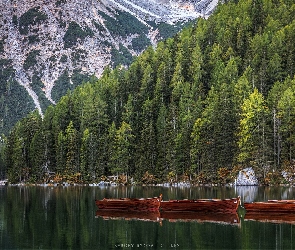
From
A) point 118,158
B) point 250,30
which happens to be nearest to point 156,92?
point 118,158

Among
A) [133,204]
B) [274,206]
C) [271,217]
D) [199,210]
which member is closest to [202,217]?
[199,210]

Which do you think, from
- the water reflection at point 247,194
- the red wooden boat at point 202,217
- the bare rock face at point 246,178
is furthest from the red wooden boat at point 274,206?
the bare rock face at point 246,178

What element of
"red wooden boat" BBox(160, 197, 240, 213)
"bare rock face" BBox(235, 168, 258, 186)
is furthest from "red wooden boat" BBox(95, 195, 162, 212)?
"bare rock face" BBox(235, 168, 258, 186)

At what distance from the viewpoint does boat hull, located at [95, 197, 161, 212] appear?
224 ft

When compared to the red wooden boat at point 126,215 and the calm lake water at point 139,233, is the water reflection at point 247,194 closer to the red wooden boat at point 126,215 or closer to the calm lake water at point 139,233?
the calm lake water at point 139,233

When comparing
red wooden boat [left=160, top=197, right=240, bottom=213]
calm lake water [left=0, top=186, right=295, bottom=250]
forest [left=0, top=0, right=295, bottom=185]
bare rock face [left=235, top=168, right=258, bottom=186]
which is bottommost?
calm lake water [left=0, top=186, right=295, bottom=250]

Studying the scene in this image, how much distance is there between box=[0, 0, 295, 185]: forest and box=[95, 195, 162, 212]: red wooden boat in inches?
2199

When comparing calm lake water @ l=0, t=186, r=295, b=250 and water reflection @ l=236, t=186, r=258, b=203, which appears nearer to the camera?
calm lake water @ l=0, t=186, r=295, b=250

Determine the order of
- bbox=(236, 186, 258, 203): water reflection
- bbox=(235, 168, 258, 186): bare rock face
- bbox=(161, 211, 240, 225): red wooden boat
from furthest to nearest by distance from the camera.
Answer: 1. bbox=(235, 168, 258, 186): bare rock face
2. bbox=(236, 186, 258, 203): water reflection
3. bbox=(161, 211, 240, 225): red wooden boat

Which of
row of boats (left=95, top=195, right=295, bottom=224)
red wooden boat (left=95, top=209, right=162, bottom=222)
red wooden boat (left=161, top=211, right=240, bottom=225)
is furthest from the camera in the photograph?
red wooden boat (left=95, top=209, right=162, bottom=222)

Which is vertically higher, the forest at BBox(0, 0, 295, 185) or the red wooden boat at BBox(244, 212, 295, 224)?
the forest at BBox(0, 0, 295, 185)

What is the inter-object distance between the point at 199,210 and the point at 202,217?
3910 mm

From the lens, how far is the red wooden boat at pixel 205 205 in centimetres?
6359

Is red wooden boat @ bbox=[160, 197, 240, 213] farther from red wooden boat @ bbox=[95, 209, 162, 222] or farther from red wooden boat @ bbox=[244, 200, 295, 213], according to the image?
red wooden boat @ bbox=[95, 209, 162, 222]
